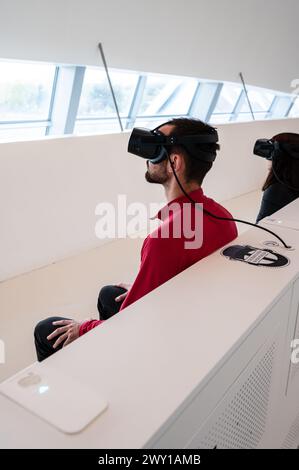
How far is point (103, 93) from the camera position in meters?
4.96

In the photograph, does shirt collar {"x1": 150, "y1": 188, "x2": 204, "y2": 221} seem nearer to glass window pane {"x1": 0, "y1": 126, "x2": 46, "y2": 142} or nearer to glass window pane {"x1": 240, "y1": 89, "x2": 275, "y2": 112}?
glass window pane {"x1": 0, "y1": 126, "x2": 46, "y2": 142}

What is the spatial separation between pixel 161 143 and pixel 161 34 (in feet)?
9.45

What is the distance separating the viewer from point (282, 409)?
4.69 feet

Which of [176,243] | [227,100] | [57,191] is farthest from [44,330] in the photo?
[227,100]

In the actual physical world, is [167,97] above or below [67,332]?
above

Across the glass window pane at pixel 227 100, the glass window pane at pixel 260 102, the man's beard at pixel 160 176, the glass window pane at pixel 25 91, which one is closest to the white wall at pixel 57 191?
the glass window pane at pixel 25 91

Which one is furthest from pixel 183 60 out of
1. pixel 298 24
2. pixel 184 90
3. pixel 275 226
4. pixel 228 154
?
pixel 275 226

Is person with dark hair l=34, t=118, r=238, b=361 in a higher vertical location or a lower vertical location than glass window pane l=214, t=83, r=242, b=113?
lower

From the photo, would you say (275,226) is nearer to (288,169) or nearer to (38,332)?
(288,169)

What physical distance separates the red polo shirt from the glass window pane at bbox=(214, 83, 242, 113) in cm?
607

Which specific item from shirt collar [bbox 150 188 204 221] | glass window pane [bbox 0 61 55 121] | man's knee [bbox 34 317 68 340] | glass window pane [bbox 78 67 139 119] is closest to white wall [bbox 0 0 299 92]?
glass window pane [bbox 78 67 139 119]

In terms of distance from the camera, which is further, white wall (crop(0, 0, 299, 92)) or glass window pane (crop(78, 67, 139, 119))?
glass window pane (crop(78, 67, 139, 119))

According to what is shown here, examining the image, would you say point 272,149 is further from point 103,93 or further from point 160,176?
point 103,93

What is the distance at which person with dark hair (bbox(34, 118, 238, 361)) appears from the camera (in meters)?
1.25
